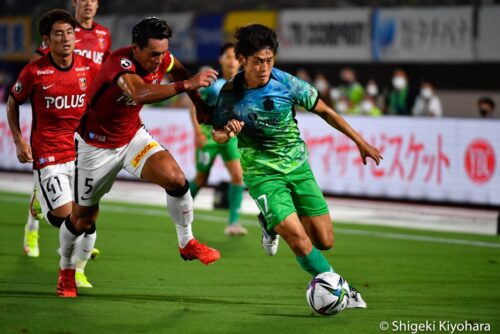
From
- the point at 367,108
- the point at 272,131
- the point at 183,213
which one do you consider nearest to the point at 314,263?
the point at 272,131

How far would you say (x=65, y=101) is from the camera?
10.5 m

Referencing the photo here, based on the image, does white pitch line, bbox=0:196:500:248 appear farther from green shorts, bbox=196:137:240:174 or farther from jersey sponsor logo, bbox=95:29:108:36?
jersey sponsor logo, bbox=95:29:108:36

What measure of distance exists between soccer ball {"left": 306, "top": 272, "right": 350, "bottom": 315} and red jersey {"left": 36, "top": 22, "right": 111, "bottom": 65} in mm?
4218

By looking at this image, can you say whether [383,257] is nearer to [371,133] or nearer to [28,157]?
[28,157]

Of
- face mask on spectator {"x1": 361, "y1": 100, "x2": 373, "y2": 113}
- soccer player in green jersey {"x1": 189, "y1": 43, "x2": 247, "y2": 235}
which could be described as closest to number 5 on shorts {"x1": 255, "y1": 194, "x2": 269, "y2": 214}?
soccer player in green jersey {"x1": 189, "y1": 43, "x2": 247, "y2": 235}

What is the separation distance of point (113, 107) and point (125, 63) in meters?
0.50

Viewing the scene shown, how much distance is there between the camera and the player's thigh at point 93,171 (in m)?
9.38

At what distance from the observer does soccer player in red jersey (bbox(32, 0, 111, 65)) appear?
454 inches

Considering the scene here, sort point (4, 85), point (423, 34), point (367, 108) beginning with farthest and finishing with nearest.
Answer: point (4, 85)
point (423, 34)
point (367, 108)

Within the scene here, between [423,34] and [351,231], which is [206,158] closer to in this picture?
[351,231]

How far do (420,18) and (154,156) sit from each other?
17003 millimetres

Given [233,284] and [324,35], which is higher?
[324,35]

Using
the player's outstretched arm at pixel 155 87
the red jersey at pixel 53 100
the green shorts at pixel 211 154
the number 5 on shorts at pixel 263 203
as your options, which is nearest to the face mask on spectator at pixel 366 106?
the green shorts at pixel 211 154

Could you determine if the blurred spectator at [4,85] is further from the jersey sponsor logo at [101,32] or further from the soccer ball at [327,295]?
the soccer ball at [327,295]
